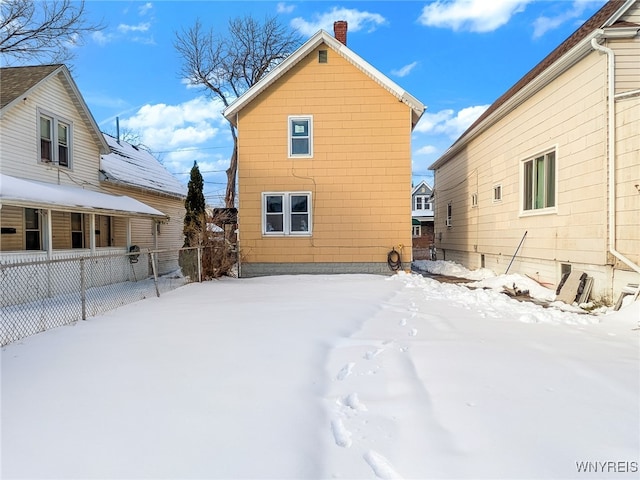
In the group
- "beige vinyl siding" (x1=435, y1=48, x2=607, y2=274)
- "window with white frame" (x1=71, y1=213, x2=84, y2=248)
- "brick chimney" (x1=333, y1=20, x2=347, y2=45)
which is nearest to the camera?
"beige vinyl siding" (x1=435, y1=48, x2=607, y2=274)

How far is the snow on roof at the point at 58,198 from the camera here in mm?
8281

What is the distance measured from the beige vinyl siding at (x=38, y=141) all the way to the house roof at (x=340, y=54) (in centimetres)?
508

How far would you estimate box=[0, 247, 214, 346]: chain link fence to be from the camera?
638cm

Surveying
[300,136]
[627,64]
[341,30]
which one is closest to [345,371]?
[627,64]

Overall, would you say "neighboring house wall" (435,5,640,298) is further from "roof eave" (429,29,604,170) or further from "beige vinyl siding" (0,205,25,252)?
"beige vinyl siding" (0,205,25,252)

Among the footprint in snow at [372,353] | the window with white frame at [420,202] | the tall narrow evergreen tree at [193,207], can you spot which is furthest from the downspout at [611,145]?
the window with white frame at [420,202]

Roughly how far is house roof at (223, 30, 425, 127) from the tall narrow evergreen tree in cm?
248

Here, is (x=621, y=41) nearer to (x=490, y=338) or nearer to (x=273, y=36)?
(x=490, y=338)

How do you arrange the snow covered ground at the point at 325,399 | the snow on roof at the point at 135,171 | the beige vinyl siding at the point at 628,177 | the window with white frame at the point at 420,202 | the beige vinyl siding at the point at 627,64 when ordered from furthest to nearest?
1. the window with white frame at the point at 420,202
2. the snow on roof at the point at 135,171
3. the beige vinyl siding at the point at 627,64
4. the beige vinyl siding at the point at 628,177
5. the snow covered ground at the point at 325,399

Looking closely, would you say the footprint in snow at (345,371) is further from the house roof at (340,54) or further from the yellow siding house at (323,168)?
the house roof at (340,54)

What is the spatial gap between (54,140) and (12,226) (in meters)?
3.01

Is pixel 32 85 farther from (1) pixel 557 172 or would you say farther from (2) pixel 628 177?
(2) pixel 628 177

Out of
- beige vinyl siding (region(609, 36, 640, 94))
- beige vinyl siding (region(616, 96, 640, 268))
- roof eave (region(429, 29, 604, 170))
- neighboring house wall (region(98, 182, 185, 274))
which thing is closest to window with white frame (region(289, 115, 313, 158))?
roof eave (region(429, 29, 604, 170))

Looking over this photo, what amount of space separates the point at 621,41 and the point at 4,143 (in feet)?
45.6
